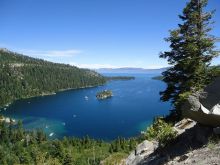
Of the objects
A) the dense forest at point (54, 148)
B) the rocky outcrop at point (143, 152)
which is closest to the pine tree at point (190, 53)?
the rocky outcrop at point (143, 152)

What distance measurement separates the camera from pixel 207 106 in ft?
50.9

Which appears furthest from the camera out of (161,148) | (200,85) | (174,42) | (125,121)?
(125,121)

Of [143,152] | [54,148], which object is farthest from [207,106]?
[54,148]

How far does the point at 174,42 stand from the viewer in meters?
29.1

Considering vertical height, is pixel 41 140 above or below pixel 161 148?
below

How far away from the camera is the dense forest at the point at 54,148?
111938 mm

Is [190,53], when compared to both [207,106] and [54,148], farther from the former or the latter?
Answer: [54,148]

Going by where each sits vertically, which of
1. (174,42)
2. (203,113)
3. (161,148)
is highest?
(174,42)

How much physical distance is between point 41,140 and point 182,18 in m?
128

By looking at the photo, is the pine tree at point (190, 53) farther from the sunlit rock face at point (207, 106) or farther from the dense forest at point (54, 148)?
the dense forest at point (54, 148)

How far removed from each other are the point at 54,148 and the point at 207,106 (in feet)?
378

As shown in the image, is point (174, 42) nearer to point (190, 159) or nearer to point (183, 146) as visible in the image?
point (183, 146)

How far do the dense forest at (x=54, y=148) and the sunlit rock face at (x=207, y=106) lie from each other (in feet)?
292

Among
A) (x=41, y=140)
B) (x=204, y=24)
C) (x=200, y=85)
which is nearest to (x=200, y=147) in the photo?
(x=200, y=85)
